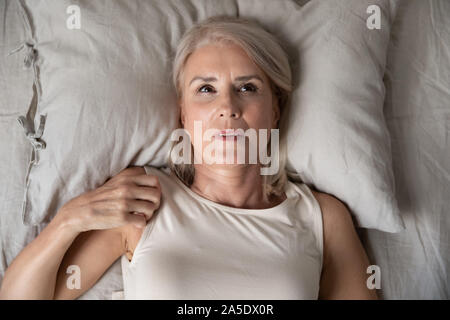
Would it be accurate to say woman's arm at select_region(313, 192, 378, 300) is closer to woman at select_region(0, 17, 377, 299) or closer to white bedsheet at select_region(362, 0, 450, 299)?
woman at select_region(0, 17, 377, 299)

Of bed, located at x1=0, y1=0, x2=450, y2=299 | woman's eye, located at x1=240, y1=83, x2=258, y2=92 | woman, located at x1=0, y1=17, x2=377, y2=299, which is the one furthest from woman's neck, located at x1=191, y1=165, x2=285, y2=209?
bed, located at x1=0, y1=0, x2=450, y2=299

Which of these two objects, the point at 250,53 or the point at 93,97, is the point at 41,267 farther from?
the point at 250,53

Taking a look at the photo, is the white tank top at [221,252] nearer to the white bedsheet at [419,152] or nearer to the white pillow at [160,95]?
the white pillow at [160,95]

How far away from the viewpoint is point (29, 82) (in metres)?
1.29

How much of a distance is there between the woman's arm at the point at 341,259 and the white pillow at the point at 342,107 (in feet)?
0.23

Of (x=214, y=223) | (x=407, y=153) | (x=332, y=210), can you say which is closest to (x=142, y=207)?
(x=214, y=223)

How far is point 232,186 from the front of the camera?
4.05 feet

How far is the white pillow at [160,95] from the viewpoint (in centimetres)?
115

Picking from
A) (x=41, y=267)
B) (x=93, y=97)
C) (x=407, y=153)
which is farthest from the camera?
(x=407, y=153)

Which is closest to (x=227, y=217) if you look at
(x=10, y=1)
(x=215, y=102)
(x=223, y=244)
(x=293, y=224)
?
(x=223, y=244)

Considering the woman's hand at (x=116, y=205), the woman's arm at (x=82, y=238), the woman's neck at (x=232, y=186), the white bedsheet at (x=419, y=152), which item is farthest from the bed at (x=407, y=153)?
the woman's neck at (x=232, y=186)

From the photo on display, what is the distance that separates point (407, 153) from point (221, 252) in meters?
0.73

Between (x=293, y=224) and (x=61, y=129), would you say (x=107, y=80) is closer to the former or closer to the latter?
(x=61, y=129)
